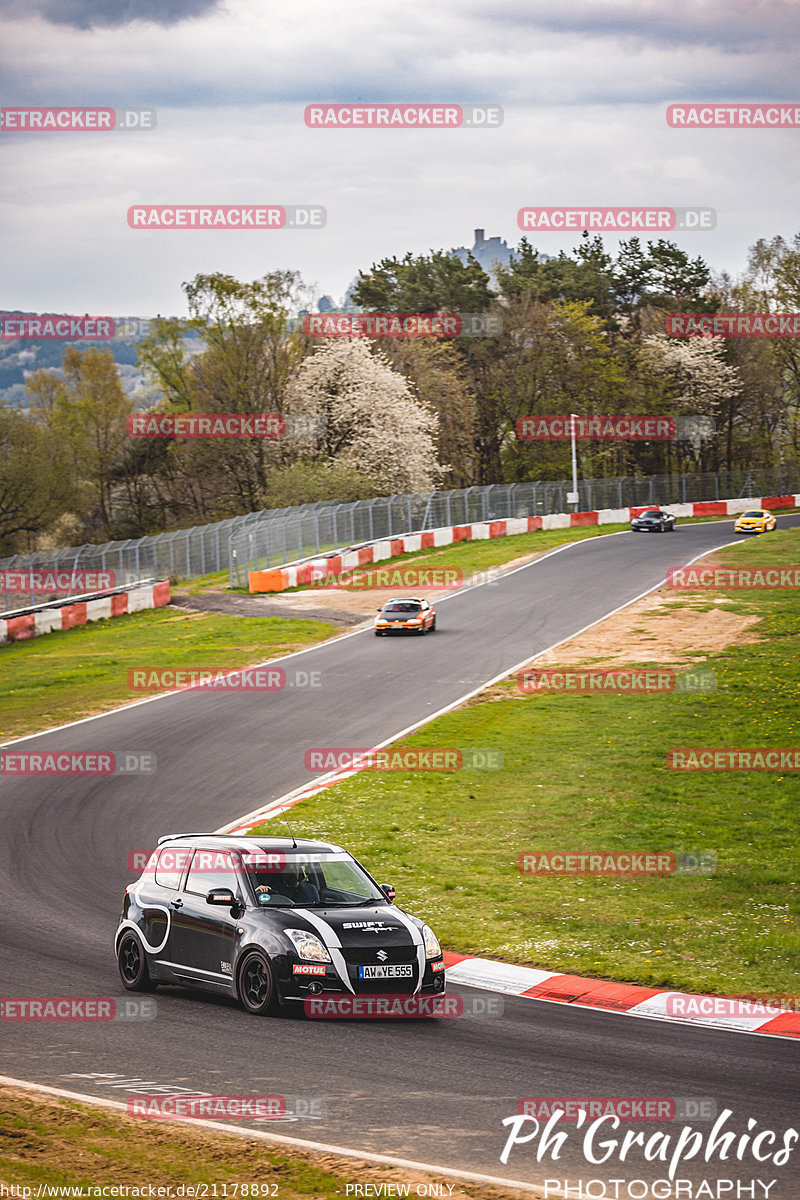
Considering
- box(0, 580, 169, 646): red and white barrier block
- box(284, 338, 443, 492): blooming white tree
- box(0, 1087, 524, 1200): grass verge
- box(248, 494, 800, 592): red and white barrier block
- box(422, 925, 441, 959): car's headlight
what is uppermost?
box(284, 338, 443, 492): blooming white tree

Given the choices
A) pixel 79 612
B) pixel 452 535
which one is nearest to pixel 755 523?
pixel 452 535

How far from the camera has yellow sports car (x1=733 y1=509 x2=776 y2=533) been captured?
5912 cm

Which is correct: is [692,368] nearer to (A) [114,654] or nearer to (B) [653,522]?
(B) [653,522]

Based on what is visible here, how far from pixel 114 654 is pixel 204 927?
2715 cm

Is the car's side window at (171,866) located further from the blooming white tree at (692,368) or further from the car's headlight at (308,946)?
the blooming white tree at (692,368)

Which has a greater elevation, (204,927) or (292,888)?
(292,888)

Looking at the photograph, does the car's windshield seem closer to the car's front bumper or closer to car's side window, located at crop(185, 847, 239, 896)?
car's side window, located at crop(185, 847, 239, 896)

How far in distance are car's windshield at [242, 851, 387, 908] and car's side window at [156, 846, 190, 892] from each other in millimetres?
882

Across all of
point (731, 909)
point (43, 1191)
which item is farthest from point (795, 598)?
point (43, 1191)

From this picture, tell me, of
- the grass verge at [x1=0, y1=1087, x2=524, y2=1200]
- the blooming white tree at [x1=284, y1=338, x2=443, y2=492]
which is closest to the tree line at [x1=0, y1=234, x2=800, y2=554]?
the blooming white tree at [x1=284, y1=338, x2=443, y2=492]

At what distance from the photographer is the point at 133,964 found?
40.8 ft

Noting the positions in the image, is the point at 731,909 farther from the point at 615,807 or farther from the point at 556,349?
the point at 556,349

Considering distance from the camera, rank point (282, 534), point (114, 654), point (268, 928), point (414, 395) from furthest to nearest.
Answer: point (414, 395) → point (282, 534) → point (114, 654) → point (268, 928)

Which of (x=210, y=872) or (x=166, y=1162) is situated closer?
(x=166, y=1162)
